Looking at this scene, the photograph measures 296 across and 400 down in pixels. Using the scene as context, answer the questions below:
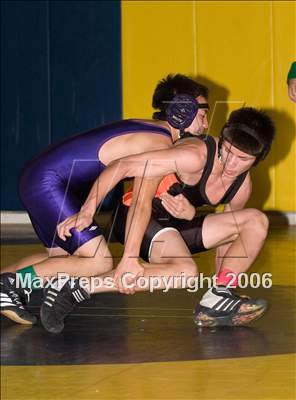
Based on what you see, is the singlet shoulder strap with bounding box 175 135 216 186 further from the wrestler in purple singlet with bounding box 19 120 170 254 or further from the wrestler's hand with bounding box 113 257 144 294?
the wrestler's hand with bounding box 113 257 144 294

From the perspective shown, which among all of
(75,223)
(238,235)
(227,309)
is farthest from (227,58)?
(75,223)

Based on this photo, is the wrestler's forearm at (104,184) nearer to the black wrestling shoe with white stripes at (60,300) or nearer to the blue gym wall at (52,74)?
the black wrestling shoe with white stripes at (60,300)

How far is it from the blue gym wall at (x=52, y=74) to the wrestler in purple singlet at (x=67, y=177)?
14.4 feet

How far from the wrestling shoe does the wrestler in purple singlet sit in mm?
267

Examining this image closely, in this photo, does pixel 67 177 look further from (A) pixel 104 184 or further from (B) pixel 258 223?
(B) pixel 258 223

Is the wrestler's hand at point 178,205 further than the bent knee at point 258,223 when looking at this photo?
Yes

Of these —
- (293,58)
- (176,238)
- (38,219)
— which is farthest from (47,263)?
(293,58)

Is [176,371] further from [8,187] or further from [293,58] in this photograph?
[8,187]

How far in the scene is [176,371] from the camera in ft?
14.1

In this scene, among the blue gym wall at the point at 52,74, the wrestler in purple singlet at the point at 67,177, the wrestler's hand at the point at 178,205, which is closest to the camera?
the wrestler in purple singlet at the point at 67,177

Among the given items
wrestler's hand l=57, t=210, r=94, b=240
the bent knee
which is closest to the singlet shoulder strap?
the bent knee

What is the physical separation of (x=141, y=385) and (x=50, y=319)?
43.9 inches

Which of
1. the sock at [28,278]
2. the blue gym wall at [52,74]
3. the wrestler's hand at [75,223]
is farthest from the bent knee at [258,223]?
the blue gym wall at [52,74]

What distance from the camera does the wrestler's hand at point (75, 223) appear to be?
488 centimetres
